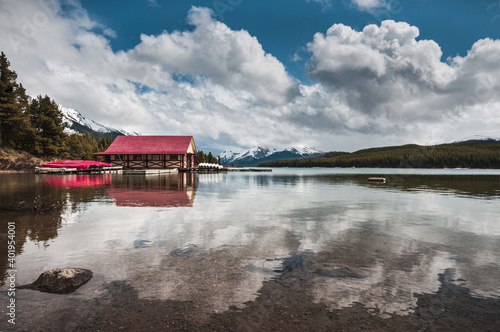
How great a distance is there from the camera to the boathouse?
63.2 metres

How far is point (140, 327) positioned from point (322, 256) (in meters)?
4.67

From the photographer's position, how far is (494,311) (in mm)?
4477

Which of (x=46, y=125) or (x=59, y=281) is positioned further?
(x=46, y=125)

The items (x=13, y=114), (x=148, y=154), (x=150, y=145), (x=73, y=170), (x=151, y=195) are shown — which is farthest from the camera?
(x=150, y=145)

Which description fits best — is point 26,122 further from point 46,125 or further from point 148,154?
point 148,154

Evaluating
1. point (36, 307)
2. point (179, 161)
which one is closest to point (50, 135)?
point (179, 161)

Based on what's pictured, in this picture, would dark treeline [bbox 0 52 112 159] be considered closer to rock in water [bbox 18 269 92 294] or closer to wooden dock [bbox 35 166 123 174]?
wooden dock [bbox 35 166 123 174]

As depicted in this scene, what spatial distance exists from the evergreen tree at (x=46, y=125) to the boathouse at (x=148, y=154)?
12195 millimetres

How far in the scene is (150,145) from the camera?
214 ft

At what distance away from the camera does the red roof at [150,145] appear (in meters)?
63.3

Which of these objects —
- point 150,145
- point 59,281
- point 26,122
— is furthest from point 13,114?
point 59,281

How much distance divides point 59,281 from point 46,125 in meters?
75.3

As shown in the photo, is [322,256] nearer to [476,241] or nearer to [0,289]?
[476,241]

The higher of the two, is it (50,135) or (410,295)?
(50,135)
